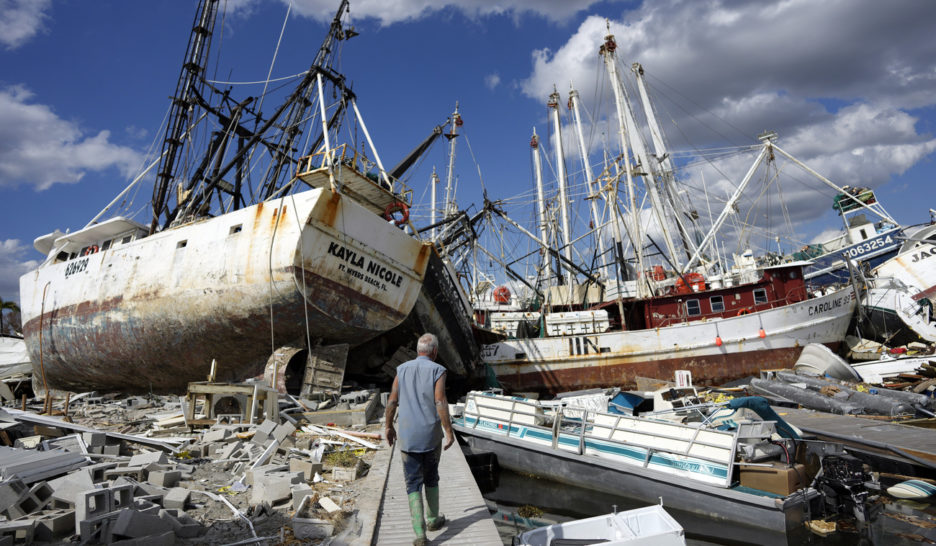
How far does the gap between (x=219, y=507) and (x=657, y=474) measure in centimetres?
616

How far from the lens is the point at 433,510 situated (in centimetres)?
441

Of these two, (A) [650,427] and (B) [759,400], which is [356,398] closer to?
(A) [650,427]

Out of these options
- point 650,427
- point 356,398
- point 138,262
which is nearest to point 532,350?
point 356,398

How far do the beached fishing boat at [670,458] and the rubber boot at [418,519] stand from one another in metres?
4.82

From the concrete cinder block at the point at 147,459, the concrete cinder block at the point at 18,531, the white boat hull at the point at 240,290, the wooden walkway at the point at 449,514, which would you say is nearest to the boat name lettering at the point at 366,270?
the white boat hull at the point at 240,290

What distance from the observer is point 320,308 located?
41.2 feet

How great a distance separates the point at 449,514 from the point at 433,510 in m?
0.79

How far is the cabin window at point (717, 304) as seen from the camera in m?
21.1

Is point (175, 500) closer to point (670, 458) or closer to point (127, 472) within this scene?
point (127, 472)

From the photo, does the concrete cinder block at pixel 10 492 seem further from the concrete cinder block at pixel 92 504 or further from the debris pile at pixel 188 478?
the concrete cinder block at pixel 92 504

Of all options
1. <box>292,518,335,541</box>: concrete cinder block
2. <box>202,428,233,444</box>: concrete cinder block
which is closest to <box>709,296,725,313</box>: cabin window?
<box>202,428,233,444</box>: concrete cinder block

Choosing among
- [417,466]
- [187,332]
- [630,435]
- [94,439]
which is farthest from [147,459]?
[187,332]

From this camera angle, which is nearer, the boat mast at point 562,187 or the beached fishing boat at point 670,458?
the beached fishing boat at point 670,458

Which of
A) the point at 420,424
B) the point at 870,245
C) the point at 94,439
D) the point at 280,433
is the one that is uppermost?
the point at 870,245
